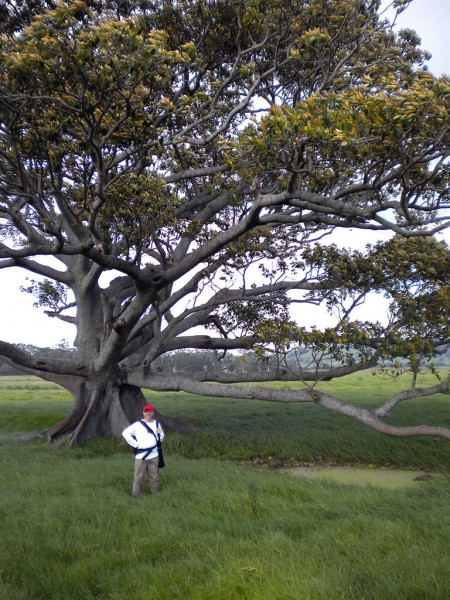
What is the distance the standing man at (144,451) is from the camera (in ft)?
32.6

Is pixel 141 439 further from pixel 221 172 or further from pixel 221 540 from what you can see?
pixel 221 172

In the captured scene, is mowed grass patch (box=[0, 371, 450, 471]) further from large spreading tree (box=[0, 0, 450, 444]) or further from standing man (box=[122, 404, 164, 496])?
standing man (box=[122, 404, 164, 496])

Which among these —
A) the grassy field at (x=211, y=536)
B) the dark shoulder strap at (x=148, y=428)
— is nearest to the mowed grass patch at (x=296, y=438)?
the grassy field at (x=211, y=536)

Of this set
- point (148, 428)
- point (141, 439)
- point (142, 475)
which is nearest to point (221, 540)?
point (142, 475)

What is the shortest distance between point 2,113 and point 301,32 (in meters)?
8.34

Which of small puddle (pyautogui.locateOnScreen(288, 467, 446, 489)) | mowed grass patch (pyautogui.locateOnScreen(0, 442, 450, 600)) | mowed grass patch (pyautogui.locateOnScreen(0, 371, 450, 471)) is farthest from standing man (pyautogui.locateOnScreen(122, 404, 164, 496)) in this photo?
mowed grass patch (pyautogui.locateOnScreen(0, 371, 450, 471))

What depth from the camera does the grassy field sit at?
5664 millimetres

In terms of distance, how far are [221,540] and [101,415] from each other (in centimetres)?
1200

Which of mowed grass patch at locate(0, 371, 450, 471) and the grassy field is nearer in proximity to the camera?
the grassy field

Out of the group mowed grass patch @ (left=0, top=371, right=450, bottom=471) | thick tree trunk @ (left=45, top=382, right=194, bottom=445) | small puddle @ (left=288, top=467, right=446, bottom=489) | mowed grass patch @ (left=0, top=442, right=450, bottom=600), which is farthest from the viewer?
thick tree trunk @ (left=45, top=382, right=194, bottom=445)

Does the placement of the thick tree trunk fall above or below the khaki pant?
above

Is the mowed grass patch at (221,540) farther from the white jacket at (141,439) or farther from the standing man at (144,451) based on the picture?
the white jacket at (141,439)

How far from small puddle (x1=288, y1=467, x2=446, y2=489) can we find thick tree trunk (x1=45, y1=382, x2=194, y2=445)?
18.6 feet

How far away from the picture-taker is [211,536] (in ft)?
23.6
